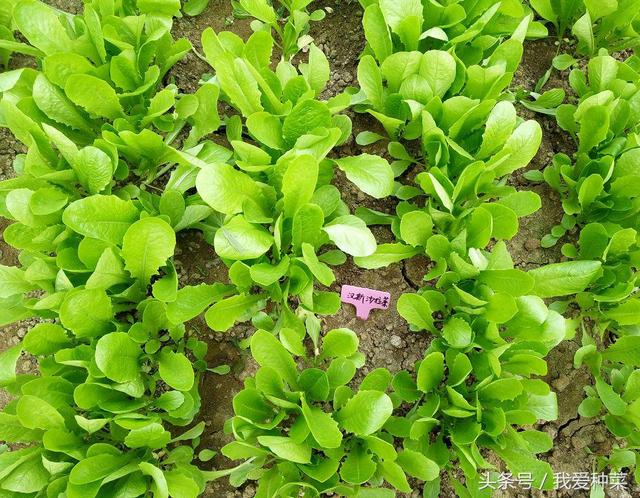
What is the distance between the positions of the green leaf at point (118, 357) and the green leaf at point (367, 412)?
1.44ft

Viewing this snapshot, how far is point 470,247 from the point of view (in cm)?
137

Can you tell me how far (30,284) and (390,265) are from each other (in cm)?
84

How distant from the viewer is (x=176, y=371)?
1212mm

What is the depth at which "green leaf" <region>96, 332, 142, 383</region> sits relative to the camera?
112 centimetres

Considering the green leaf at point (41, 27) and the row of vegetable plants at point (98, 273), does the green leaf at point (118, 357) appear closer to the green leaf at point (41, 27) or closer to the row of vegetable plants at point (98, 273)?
the row of vegetable plants at point (98, 273)

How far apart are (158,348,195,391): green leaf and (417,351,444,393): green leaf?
1.54 ft

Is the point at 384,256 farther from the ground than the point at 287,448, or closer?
farther from the ground

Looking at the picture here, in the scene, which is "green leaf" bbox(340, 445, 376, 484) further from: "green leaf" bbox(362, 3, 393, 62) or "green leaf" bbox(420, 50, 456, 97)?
"green leaf" bbox(362, 3, 393, 62)

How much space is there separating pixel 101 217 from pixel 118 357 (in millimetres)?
284

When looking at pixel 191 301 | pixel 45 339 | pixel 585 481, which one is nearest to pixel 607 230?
pixel 585 481

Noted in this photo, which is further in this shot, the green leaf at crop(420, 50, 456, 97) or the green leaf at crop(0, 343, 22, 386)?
the green leaf at crop(420, 50, 456, 97)

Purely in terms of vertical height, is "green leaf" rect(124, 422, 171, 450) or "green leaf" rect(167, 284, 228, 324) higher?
"green leaf" rect(167, 284, 228, 324)

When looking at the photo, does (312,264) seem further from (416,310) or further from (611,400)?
(611,400)

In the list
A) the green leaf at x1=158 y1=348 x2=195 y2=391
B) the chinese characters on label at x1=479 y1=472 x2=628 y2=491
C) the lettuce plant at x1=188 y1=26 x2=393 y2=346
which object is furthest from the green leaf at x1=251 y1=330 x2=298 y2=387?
the chinese characters on label at x1=479 y1=472 x2=628 y2=491
